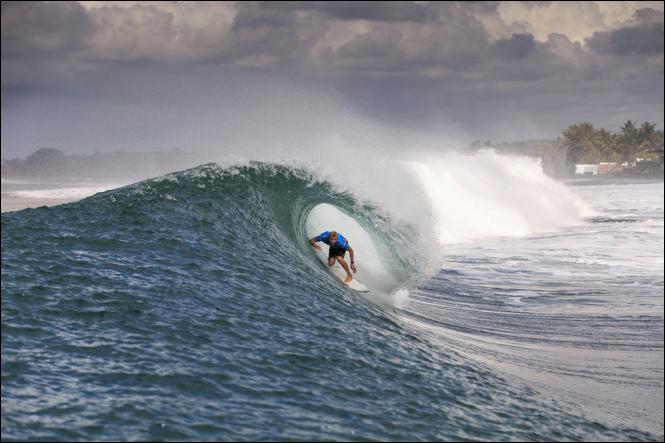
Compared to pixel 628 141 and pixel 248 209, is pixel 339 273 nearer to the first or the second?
pixel 248 209

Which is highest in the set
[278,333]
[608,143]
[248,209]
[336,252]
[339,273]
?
[608,143]

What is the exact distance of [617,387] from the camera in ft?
32.3

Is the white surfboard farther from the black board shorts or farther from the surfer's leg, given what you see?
the black board shorts

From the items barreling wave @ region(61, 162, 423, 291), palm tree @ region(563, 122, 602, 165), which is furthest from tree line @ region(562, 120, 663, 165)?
barreling wave @ region(61, 162, 423, 291)

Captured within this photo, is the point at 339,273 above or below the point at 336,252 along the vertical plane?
below

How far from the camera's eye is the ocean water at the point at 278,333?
6367 millimetres

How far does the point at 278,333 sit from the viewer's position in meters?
8.31

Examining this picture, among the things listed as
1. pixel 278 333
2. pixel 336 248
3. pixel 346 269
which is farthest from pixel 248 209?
pixel 278 333

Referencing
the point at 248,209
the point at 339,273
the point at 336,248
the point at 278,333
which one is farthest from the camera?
the point at 339,273

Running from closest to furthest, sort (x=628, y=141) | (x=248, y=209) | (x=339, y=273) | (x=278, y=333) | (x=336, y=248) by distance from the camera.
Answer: (x=278, y=333), (x=248, y=209), (x=336, y=248), (x=339, y=273), (x=628, y=141)

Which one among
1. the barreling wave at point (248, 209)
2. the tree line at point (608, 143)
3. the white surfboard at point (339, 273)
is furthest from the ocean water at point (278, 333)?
the tree line at point (608, 143)

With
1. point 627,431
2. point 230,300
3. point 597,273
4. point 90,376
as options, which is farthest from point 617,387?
point 597,273

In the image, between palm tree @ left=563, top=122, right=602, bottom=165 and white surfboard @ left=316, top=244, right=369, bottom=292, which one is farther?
palm tree @ left=563, top=122, right=602, bottom=165

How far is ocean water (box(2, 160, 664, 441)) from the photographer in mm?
6367
